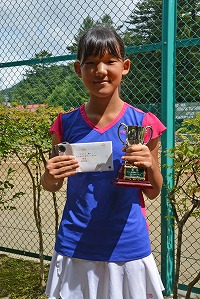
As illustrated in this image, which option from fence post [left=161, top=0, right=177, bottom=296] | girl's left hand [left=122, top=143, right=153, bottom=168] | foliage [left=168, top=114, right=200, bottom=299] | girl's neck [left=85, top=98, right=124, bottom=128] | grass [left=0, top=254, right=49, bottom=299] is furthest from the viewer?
grass [left=0, top=254, right=49, bottom=299]

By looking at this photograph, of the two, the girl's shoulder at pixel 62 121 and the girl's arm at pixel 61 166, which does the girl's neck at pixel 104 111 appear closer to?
the girl's shoulder at pixel 62 121

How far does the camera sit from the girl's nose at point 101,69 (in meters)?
1.48

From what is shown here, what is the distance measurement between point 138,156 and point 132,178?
0.10 metres

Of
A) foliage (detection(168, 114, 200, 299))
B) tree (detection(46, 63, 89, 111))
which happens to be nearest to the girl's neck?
foliage (detection(168, 114, 200, 299))

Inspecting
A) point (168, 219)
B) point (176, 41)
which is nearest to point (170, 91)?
point (176, 41)

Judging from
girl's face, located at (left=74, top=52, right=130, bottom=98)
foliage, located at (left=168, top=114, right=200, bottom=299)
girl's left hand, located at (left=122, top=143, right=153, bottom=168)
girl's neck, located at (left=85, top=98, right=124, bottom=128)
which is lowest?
foliage, located at (left=168, top=114, right=200, bottom=299)

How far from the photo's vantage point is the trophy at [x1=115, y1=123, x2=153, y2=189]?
56.3 inches

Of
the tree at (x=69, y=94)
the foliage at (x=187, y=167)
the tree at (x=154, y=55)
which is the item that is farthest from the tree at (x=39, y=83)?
the foliage at (x=187, y=167)

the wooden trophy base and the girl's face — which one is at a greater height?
the girl's face

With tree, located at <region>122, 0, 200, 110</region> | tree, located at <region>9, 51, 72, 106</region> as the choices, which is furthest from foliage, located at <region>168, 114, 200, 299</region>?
tree, located at <region>9, 51, 72, 106</region>

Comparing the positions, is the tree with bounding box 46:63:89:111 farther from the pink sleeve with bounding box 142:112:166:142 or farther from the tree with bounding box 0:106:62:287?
the pink sleeve with bounding box 142:112:166:142

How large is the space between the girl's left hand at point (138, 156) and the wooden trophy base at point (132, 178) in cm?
6

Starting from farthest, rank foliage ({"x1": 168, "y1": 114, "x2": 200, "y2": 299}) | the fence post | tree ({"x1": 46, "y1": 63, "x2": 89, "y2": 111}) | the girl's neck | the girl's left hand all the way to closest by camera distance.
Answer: tree ({"x1": 46, "y1": 63, "x2": 89, "y2": 111}) < the fence post < foliage ({"x1": 168, "y1": 114, "x2": 200, "y2": 299}) < the girl's neck < the girl's left hand

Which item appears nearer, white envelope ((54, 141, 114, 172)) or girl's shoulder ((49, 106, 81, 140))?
white envelope ((54, 141, 114, 172))
